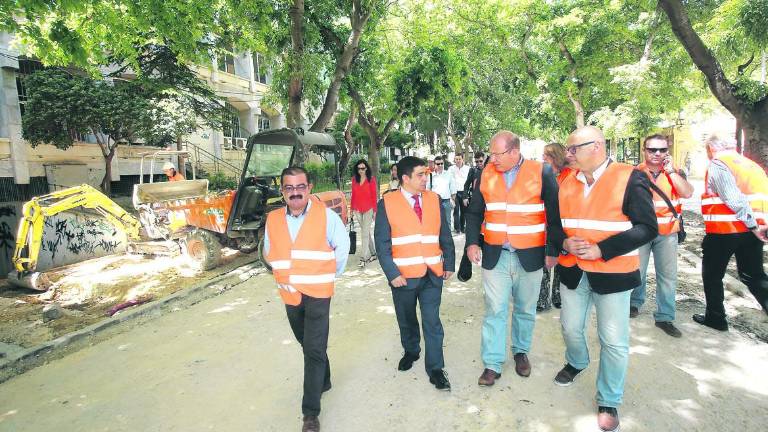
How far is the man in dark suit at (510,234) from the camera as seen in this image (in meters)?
3.33

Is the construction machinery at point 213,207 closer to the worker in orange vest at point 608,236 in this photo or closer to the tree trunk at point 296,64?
the tree trunk at point 296,64

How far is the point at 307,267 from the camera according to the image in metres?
Result: 3.00

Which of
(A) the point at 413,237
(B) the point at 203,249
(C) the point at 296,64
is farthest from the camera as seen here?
(C) the point at 296,64

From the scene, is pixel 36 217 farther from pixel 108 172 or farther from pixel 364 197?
pixel 108 172

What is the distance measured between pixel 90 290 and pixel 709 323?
28.4 feet

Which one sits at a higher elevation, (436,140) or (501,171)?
(436,140)

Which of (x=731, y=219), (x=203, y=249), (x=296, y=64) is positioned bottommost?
(x=203, y=249)

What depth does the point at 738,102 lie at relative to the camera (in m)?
7.20

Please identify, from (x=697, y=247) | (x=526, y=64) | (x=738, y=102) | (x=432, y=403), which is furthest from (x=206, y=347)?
(x=526, y=64)

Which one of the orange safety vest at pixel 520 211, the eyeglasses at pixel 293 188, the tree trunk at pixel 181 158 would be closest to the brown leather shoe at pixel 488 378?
the orange safety vest at pixel 520 211

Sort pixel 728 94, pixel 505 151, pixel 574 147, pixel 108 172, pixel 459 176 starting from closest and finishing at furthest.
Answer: pixel 574 147 → pixel 505 151 → pixel 728 94 → pixel 459 176 → pixel 108 172

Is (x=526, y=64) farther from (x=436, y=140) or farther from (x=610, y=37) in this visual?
(x=436, y=140)

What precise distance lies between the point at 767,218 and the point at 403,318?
3213 millimetres

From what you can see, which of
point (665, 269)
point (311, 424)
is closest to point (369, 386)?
point (311, 424)
